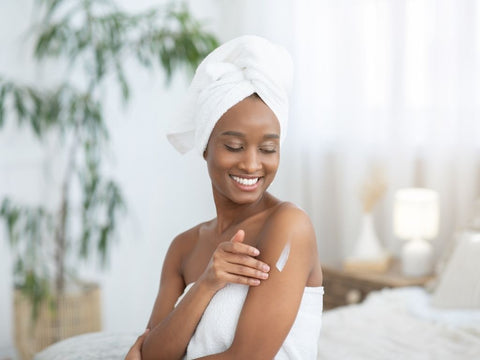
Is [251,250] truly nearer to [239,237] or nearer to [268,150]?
[239,237]

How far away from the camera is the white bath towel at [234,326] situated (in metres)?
1.12

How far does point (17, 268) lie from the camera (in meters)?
2.93

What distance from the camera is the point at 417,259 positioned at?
3072 mm

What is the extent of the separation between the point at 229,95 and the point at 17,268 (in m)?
2.12

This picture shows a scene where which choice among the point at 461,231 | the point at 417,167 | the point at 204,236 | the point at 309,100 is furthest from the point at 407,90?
the point at 204,236

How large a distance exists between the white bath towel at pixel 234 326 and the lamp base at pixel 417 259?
6.65ft

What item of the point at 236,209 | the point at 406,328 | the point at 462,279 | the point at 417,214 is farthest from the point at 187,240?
the point at 417,214

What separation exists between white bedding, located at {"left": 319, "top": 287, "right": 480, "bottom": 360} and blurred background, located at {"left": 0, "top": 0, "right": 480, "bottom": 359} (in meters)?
0.79

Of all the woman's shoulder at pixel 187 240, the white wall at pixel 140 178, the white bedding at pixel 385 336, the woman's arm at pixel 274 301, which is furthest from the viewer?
the white wall at pixel 140 178

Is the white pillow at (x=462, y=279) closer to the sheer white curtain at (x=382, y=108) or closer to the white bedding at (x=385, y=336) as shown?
the white bedding at (x=385, y=336)

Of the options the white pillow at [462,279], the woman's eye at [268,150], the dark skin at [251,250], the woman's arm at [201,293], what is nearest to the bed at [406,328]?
the white pillow at [462,279]

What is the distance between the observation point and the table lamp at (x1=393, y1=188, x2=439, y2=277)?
119 inches

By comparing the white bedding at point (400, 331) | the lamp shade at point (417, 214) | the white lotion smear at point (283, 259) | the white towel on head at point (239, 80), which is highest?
the white towel on head at point (239, 80)

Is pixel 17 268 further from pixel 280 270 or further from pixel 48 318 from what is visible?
pixel 280 270
